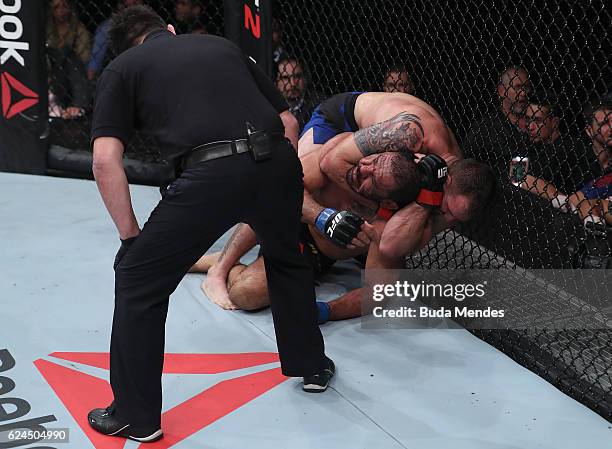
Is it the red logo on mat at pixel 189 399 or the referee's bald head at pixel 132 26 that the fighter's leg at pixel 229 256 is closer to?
the red logo on mat at pixel 189 399

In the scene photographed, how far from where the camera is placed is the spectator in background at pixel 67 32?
4.35 metres

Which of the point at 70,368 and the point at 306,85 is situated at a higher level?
the point at 306,85

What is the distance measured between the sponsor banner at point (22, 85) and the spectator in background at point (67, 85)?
36 centimetres

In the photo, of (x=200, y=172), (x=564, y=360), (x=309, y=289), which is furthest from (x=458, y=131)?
(x=200, y=172)

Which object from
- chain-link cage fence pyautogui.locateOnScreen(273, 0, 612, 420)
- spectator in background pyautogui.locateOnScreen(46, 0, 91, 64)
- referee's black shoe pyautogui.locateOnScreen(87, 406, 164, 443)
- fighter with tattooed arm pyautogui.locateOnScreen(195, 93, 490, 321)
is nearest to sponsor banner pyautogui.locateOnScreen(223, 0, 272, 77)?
chain-link cage fence pyautogui.locateOnScreen(273, 0, 612, 420)

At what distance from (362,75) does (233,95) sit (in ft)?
5.86

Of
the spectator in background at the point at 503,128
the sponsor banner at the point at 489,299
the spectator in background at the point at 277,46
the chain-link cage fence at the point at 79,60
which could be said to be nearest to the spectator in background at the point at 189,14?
the chain-link cage fence at the point at 79,60

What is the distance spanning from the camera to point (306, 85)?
12.0ft

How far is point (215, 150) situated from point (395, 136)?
80 cm

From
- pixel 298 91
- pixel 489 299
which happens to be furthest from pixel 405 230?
pixel 298 91

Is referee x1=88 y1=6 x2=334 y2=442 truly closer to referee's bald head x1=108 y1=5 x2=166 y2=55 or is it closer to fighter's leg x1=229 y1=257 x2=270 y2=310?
referee's bald head x1=108 y1=5 x2=166 y2=55

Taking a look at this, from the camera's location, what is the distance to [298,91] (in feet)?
12.0

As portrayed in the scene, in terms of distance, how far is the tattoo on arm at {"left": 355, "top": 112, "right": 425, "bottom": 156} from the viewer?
253 centimetres

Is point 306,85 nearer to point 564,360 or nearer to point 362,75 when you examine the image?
point 362,75
